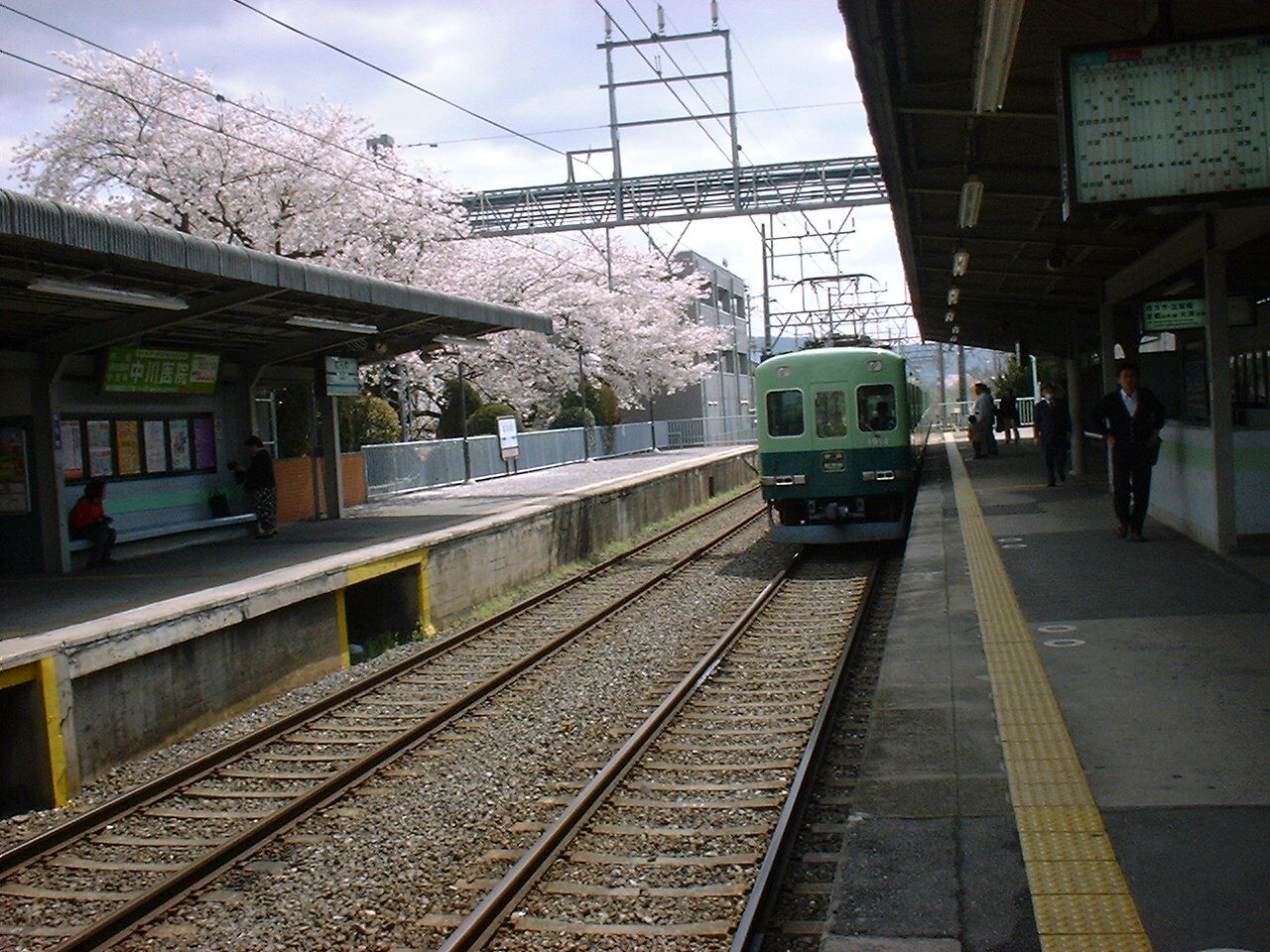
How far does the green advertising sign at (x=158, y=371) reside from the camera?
41.0 feet

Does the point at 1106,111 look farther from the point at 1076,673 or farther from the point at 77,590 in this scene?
the point at 77,590

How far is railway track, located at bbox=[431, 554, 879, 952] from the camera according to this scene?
479 centimetres

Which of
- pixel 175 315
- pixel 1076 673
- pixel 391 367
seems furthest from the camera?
pixel 391 367

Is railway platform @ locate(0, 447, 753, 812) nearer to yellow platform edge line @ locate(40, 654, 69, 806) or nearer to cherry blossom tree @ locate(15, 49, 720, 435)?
yellow platform edge line @ locate(40, 654, 69, 806)

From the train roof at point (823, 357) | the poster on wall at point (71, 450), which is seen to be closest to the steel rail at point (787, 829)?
the train roof at point (823, 357)

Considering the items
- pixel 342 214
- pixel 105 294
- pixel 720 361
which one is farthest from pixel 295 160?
pixel 720 361

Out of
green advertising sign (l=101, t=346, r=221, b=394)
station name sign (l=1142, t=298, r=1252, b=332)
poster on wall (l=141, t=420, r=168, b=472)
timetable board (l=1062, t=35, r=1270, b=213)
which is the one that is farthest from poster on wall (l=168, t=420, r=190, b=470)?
station name sign (l=1142, t=298, r=1252, b=332)

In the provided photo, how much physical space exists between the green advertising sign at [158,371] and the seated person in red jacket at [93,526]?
1117 millimetres

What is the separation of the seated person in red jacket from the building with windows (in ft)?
107

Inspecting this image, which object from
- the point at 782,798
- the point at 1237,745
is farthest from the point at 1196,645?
the point at 782,798

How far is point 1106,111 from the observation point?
5992 millimetres

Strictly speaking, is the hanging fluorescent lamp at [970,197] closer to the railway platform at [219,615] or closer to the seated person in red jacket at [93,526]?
the railway platform at [219,615]

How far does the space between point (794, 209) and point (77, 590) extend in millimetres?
18380

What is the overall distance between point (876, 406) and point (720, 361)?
128 feet
